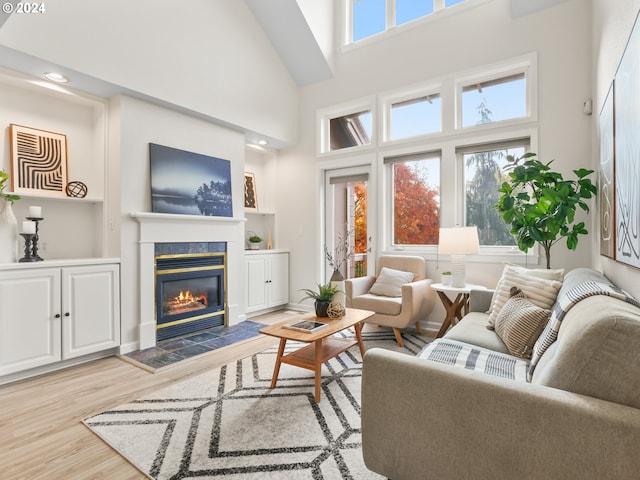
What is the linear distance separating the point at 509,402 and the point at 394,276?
9.36ft

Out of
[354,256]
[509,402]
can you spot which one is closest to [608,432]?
[509,402]

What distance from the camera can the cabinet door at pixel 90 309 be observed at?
9.76 feet

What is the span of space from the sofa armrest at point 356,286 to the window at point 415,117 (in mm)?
1888

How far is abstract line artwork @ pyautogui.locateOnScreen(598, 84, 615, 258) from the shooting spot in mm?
1897

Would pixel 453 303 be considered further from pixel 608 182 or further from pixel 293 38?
pixel 293 38

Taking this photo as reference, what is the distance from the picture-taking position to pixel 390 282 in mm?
3904

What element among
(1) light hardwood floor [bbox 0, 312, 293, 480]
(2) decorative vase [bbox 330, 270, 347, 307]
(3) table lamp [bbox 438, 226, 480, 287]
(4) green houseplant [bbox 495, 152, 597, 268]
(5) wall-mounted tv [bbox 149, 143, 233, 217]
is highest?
(5) wall-mounted tv [bbox 149, 143, 233, 217]

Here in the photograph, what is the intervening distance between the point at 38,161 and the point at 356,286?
329cm

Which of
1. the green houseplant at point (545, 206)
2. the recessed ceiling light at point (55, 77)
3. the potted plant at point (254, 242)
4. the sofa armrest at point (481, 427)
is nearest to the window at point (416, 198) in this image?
the green houseplant at point (545, 206)

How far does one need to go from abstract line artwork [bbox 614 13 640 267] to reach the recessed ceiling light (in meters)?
3.92

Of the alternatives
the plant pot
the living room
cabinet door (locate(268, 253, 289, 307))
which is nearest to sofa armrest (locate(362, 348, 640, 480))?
the plant pot

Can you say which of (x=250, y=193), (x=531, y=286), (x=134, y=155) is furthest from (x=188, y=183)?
(x=531, y=286)

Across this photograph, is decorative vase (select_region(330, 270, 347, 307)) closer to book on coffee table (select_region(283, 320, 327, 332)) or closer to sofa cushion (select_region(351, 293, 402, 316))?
book on coffee table (select_region(283, 320, 327, 332))

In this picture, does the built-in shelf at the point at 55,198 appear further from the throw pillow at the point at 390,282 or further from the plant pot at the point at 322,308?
the throw pillow at the point at 390,282
